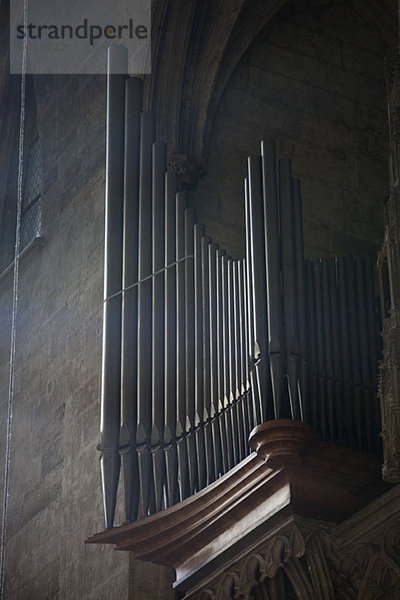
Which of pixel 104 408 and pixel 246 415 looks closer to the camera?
pixel 246 415

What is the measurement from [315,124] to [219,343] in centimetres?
370

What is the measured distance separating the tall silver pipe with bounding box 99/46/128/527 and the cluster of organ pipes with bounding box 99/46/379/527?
0.04 ft

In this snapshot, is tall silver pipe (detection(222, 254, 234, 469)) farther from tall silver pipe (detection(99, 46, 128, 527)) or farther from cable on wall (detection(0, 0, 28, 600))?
cable on wall (detection(0, 0, 28, 600))

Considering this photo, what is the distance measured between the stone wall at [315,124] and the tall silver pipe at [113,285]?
1268 mm

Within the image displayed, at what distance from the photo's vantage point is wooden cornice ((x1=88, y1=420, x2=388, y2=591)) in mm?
9828

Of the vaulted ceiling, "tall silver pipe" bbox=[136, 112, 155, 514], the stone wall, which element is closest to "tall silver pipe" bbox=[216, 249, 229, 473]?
"tall silver pipe" bbox=[136, 112, 155, 514]

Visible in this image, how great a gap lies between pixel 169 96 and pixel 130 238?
6.99 feet

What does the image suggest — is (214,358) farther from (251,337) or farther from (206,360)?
(251,337)

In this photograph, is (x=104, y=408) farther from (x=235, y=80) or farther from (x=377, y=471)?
(x=235, y=80)

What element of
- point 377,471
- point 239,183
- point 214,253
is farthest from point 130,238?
point 377,471

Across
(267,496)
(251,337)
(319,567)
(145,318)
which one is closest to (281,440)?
(267,496)

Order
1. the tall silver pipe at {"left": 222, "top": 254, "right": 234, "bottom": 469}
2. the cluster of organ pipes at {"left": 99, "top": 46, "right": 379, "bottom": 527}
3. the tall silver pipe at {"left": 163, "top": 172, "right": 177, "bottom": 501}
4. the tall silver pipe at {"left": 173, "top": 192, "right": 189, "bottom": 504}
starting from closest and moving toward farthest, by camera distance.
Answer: the cluster of organ pipes at {"left": 99, "top": 46, "right": 379, "bottom": 527} → the tall silver pipe at {"left": 222, "top": 254, "right": 234, "bottom": 469} → the tall silver pipe at {"left": 173, "top": 192, "right": 189, "bottom": 504} → the tall silver pipe at {"left": 163, "top": 172, "right": 177, "bottom": 501}

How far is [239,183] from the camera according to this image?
1362 cm

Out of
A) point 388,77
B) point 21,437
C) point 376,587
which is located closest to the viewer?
point 376,587
